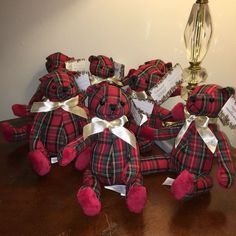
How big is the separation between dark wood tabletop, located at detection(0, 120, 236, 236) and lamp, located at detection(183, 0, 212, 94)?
0.25 metres

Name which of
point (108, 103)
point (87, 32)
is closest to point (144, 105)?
point (108, 103)

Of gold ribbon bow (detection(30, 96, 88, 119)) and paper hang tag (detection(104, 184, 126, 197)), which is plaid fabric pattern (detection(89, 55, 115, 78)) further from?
paper hang tag (detection(104, 184, 126, 197))

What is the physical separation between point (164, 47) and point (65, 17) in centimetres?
31

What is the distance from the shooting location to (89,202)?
61 centimetres

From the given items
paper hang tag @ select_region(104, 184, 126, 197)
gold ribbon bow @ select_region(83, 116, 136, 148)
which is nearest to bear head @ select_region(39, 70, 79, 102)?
gold ribbon bow @ select_region(83, 116, 136, 148)

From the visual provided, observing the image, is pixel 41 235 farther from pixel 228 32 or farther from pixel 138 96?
pixel 228 32

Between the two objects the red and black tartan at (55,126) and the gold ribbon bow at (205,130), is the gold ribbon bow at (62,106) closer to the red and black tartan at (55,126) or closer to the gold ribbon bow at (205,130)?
the red and black tartan at (55,126)

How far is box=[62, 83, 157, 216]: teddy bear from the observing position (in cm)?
66

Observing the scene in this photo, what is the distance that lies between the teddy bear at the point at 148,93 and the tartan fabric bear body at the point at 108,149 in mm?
124

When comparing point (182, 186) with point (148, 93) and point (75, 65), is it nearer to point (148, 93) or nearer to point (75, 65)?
point (148, 93)

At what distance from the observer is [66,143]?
78 cm

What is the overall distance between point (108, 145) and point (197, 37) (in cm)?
33

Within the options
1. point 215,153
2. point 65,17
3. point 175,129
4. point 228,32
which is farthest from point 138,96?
point 228,32

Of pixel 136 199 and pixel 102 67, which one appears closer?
pixel 136 199
